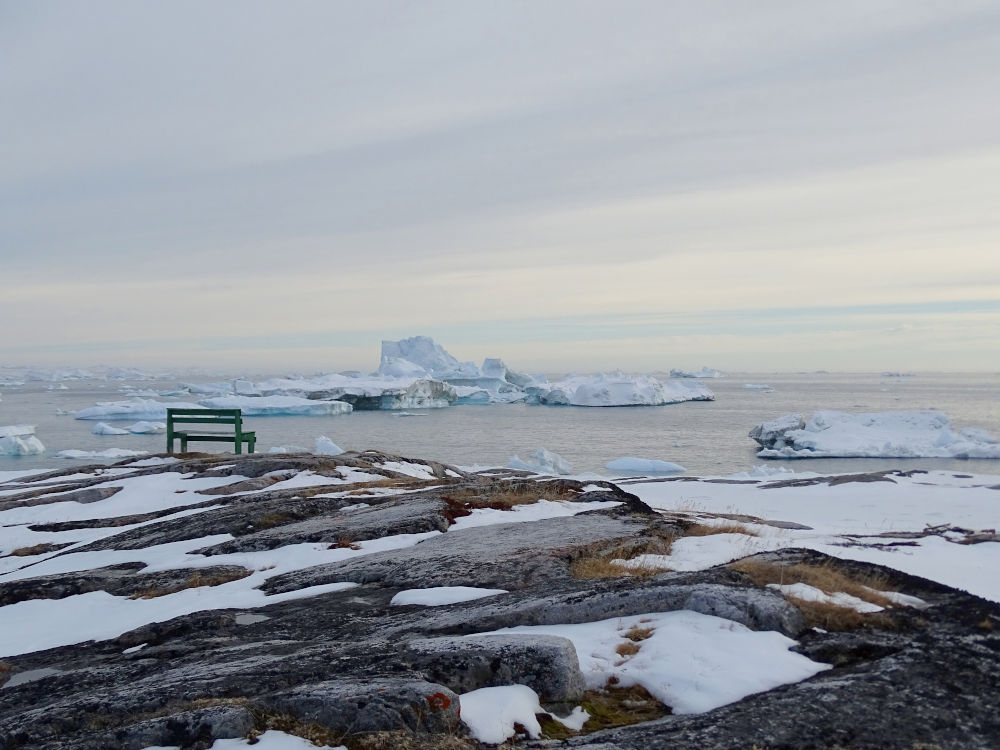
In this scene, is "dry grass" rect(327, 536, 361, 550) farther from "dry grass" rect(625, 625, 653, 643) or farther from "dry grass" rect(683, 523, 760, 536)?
"dry grass" rect(625, 625, 653, 643)

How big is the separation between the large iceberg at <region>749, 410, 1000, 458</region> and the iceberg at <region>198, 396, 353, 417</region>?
52499 mm

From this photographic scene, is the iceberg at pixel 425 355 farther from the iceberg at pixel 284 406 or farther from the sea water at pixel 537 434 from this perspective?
the iceberg at pixel 284 406

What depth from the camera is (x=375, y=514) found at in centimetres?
1246

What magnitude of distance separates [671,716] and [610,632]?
4.44ft

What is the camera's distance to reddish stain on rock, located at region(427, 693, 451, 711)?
4727 millimetres

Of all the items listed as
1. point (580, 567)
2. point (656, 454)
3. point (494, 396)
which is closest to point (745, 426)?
point (656, 454)

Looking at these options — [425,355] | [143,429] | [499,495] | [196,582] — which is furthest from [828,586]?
[425,355]

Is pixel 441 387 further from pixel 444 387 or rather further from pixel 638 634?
pixel 638 634

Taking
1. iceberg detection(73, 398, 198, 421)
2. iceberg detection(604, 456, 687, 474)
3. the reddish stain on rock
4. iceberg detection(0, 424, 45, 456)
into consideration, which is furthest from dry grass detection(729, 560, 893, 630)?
iceberg detection(73, 398, 198, 421)

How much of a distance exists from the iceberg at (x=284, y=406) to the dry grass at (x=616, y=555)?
84.1 metres

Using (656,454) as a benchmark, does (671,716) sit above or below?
above

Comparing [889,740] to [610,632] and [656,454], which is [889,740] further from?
[656,454]

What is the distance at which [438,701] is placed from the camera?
15.6 feet

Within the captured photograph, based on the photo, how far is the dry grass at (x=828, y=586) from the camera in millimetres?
6004
